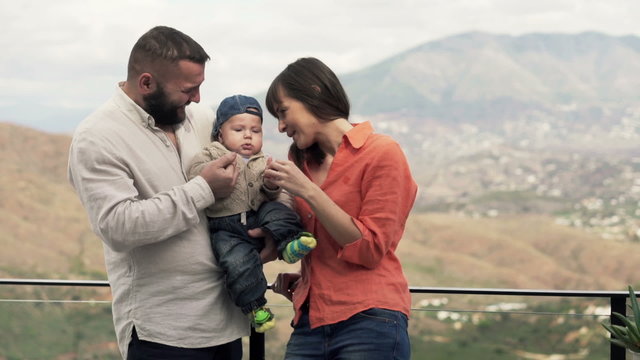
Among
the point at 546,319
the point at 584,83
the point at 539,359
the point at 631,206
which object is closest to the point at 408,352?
the point at 546,319

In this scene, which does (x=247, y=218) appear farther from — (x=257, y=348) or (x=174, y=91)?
(x=257, y=348)

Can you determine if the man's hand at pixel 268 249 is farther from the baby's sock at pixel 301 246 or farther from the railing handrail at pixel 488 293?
the railing handrail at pixel 488 293

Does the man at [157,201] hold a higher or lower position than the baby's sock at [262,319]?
higher

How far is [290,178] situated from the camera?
69.6 inches

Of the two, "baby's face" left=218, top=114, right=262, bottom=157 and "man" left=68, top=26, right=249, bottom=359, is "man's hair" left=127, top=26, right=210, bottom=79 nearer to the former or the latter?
"man" left=68, top=26, right=249, bottom=359

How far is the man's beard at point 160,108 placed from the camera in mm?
1849

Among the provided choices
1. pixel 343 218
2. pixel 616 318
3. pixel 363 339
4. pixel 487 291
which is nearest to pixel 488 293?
pixel 487 291

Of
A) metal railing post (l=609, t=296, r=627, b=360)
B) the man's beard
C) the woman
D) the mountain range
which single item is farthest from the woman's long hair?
the mountain range

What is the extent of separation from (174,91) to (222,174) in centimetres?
22

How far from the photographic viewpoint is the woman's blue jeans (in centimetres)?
180

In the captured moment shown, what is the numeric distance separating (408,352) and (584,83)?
65.6m

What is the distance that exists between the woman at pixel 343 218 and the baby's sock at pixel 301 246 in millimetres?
45

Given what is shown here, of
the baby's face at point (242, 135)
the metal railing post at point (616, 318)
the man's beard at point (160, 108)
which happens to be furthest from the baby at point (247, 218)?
the metal railing post at point (616, 318)

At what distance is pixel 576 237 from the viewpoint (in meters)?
45.8
